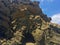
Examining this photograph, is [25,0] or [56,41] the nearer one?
[56,41]

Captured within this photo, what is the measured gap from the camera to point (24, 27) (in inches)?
2140

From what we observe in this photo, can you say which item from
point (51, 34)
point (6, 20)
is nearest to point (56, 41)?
point (51, 34)

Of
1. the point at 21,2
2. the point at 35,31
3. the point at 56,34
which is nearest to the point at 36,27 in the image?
the point at 35,31

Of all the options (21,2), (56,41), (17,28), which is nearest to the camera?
(56,41)

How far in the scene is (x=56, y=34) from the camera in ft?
177

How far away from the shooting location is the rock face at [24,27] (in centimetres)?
5231

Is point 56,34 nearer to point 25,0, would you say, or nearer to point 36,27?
point 36,27

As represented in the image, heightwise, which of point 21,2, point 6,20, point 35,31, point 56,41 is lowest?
point 56,41

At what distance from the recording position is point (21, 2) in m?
65.9

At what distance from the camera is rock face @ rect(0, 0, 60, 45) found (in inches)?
2060

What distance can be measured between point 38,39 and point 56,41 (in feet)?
12.8

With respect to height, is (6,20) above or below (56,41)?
above

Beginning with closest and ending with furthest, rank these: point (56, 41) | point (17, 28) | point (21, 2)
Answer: point (56, 41), point (17, 28), point (21, 2)

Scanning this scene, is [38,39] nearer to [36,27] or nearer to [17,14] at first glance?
[36,27]
